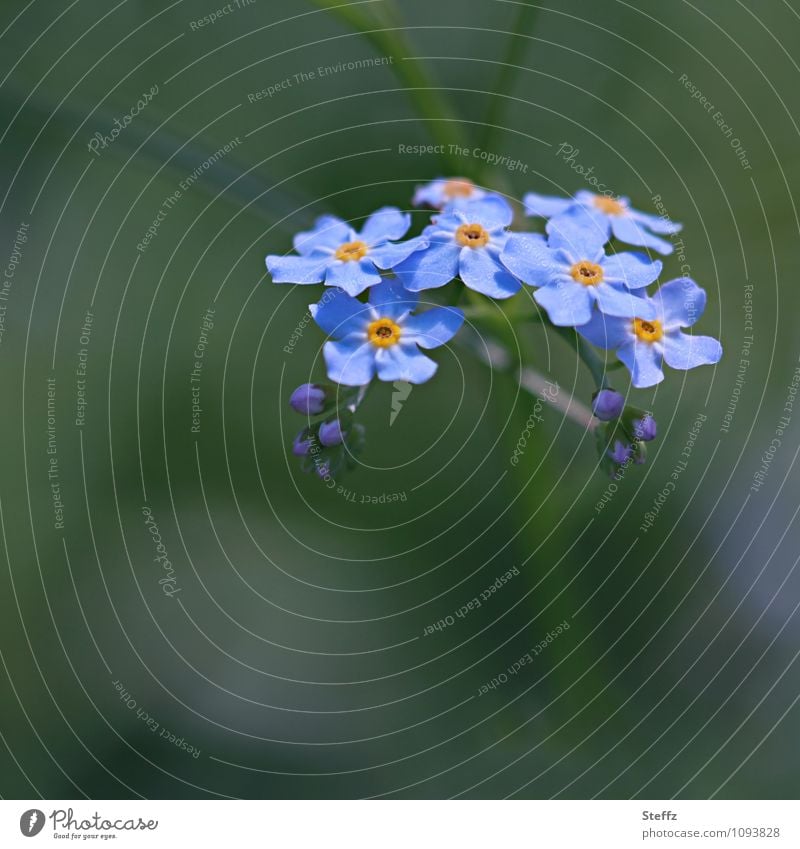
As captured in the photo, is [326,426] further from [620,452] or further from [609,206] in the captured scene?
[609,206]

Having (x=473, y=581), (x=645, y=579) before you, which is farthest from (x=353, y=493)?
(x=645, y=579)

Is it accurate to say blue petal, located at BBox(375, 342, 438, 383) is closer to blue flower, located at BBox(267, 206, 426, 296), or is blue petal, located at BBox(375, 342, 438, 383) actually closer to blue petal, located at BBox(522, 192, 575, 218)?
blue flower, located at BBox(267, 206, 426, 296)

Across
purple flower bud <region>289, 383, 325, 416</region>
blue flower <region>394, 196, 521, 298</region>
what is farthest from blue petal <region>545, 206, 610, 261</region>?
purple flower bud <region>289, 383, 325, 416</region>

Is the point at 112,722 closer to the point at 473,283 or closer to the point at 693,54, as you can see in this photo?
the point at 473,283

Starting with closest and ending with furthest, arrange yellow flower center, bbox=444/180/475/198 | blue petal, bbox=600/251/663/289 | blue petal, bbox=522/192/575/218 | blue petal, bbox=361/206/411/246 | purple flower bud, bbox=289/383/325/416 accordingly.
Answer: purple flower bud, bbox=289/383/325/416, blue petal, bbox=600/251/663/289, blue petal, bbox=361/206/411/246, blue petal, bbox=522/192/575/218, yellow flower center, bbox=444/180/475/198

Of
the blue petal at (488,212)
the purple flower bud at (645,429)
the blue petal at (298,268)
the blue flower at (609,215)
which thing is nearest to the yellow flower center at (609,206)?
the blue flower at (609,215)

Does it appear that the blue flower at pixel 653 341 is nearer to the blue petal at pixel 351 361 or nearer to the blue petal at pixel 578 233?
the blue petal at pixel 578 233
